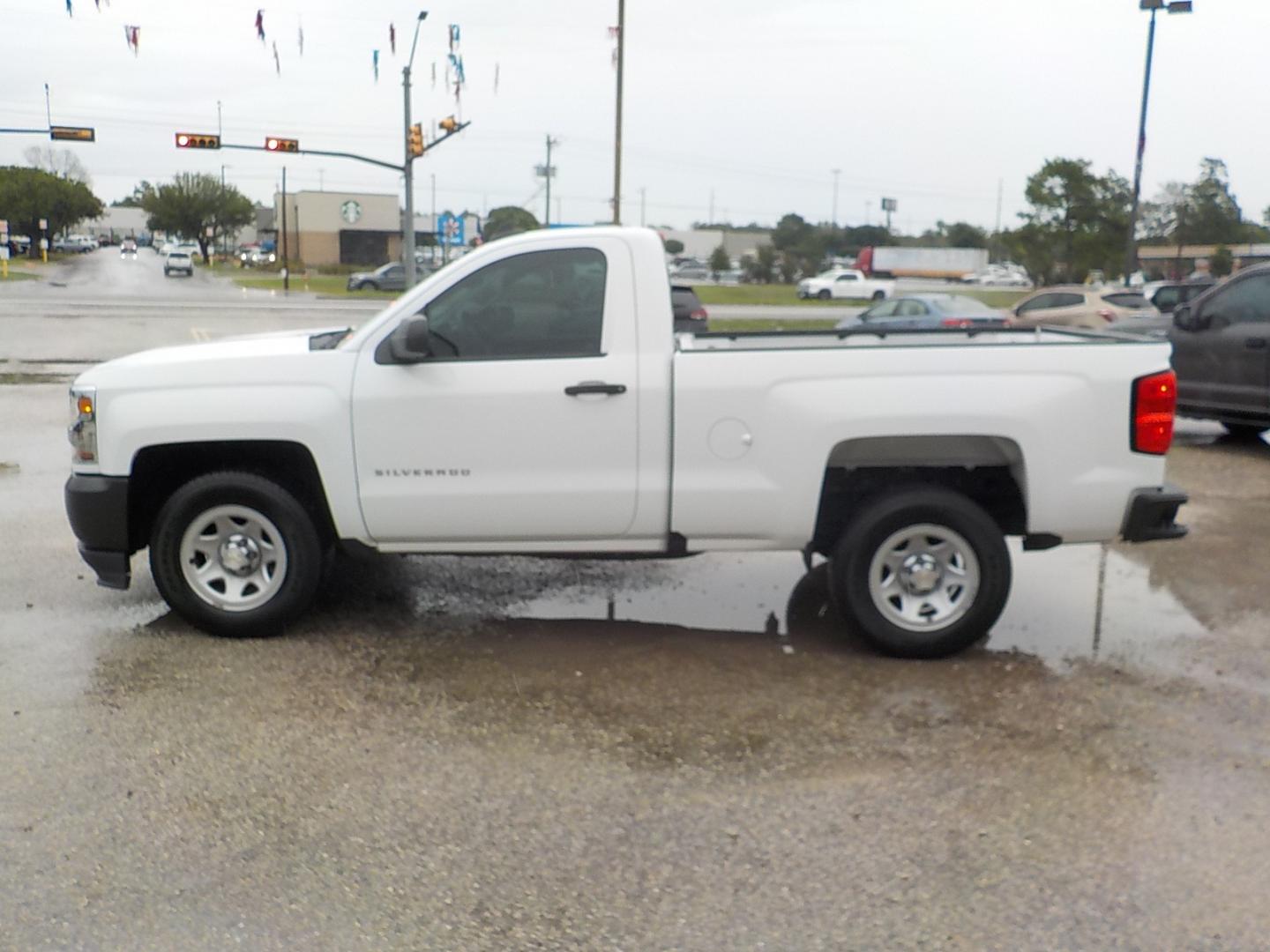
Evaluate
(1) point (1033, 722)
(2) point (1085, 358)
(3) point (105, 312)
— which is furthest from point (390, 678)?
(3) point (105, 312)

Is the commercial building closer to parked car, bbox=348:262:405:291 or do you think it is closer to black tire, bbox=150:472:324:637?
parked car, bbox=348:262:405:291

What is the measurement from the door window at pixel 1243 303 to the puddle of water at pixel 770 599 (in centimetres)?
555

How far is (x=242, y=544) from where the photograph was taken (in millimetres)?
6133

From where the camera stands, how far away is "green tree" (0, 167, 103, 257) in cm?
10600

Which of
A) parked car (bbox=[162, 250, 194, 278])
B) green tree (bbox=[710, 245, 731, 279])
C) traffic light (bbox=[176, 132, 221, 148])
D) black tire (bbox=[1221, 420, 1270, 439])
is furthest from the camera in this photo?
green tree (bbox=[710, 245, 731, 279])

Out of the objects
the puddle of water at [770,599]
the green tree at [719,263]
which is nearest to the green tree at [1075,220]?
the green tree at [719,263]

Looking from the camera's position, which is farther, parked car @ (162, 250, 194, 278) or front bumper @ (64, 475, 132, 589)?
parked car @ (162, 250, 194, 278)

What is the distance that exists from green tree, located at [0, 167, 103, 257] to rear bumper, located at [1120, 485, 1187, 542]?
111 meters

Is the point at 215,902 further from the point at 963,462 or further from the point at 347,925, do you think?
the point at 963,462

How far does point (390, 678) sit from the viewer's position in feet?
18.7

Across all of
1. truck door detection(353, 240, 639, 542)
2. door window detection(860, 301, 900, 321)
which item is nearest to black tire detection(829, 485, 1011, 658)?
truck door detection(353, 240, 639, 542)

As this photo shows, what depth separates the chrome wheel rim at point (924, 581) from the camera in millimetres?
5961

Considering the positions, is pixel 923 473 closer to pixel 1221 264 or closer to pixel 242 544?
pixel 242 544

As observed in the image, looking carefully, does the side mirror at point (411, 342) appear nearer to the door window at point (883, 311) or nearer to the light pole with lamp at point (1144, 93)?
the door window at point (883, 311)
